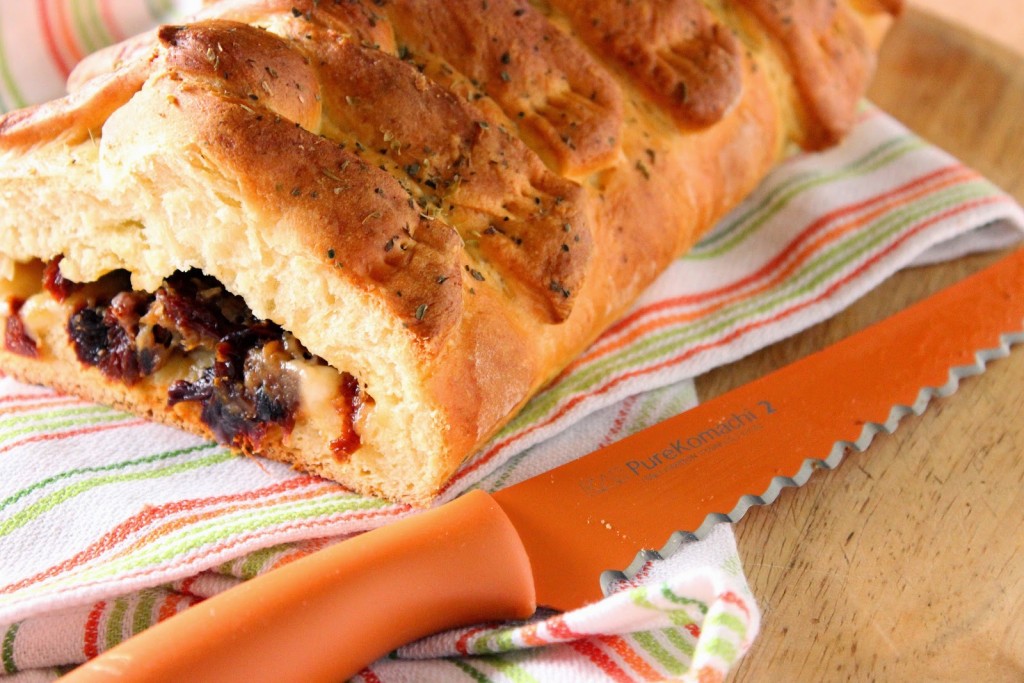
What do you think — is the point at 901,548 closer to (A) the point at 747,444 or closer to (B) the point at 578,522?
(A) the point at 747,444

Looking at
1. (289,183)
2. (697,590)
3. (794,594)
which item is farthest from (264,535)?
(794,594)

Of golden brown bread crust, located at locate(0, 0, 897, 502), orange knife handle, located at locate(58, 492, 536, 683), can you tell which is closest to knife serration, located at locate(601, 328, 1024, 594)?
orange knife handle, located at locate(58, 492, 536, 683)

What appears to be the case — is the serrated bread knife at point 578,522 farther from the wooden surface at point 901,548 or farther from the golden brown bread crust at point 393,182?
the golden brown bread crust at point 393,182

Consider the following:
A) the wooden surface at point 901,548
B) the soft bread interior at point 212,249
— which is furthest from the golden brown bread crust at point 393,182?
the wooden surface at point 901,548

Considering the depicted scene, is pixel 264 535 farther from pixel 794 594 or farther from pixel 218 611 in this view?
pixel 794 594

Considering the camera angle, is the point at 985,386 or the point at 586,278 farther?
the point at 985,386

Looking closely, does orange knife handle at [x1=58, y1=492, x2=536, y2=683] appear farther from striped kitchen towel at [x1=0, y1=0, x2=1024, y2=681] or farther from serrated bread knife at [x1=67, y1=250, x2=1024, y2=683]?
striped kitchen towel at [x1=0, y1=0, x2=1024, y2=681]

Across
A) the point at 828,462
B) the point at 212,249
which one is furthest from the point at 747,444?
the point at 212,249
